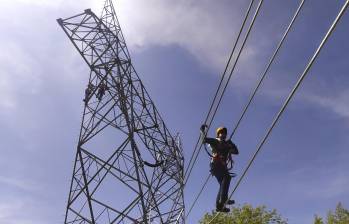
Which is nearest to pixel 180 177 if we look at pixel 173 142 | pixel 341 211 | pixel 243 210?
pixel 173 142

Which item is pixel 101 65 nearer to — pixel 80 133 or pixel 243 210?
pixel 80 133

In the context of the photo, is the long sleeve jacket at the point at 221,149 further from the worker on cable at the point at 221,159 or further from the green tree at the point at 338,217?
the green tree at the point at 338,217

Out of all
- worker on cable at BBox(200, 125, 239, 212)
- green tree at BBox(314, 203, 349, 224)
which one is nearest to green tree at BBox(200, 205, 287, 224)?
green tree at BBox(314, 203, 349, 224)

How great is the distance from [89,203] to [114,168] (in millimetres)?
1412

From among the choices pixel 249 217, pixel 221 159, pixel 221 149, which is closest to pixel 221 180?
pixel 221 159

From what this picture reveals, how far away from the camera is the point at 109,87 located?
15148mm

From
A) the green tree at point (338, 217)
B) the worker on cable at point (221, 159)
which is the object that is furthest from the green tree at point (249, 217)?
the worker on cable at point (221, 159)

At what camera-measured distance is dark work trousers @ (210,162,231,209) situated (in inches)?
266

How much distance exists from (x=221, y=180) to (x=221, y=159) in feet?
1.24

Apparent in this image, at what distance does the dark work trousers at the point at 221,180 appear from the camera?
22.1 feet

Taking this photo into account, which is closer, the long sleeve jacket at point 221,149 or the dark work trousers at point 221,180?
the dark work trousers at point 221,180

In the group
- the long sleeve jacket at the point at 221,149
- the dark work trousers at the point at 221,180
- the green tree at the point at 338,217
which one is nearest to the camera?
the dark work trousers at the point at 221,180

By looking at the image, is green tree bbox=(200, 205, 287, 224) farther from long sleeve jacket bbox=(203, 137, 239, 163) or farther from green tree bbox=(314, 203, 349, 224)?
long sleeve jacket bbox=(203, 137, 239, 163)

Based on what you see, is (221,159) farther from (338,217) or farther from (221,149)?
(338,217)
